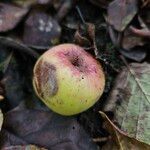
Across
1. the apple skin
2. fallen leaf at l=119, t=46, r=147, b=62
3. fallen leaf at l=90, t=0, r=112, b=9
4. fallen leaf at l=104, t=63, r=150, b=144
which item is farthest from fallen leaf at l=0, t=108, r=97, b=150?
fallen leaf at l=90, t=0, r=112, b=9

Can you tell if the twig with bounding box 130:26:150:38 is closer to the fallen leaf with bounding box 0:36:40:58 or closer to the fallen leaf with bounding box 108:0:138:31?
the fallen leaf with bounding box 108:0:138:31

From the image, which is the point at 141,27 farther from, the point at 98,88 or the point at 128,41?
the point at 98,88

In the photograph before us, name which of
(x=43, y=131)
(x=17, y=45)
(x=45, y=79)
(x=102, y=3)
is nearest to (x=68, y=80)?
(x=45, y=79)

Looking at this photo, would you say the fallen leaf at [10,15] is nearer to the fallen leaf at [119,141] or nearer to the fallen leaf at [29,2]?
the fallen leaf at [29,2]

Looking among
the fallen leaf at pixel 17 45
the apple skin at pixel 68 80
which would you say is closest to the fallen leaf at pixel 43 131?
the apple skin at pixel 68 80

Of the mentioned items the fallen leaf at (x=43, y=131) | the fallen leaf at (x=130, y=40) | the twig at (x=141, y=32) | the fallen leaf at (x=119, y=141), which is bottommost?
the fallen leaf at (x=43, y=131)

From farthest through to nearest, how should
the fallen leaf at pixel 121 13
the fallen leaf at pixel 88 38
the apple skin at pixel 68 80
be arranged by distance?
the fallen leaf at pixel 121 13 < the fallen leaf at pixel 88 38 < the apple skin at pixel 68 80

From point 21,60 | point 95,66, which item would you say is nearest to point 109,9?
point 95,66
